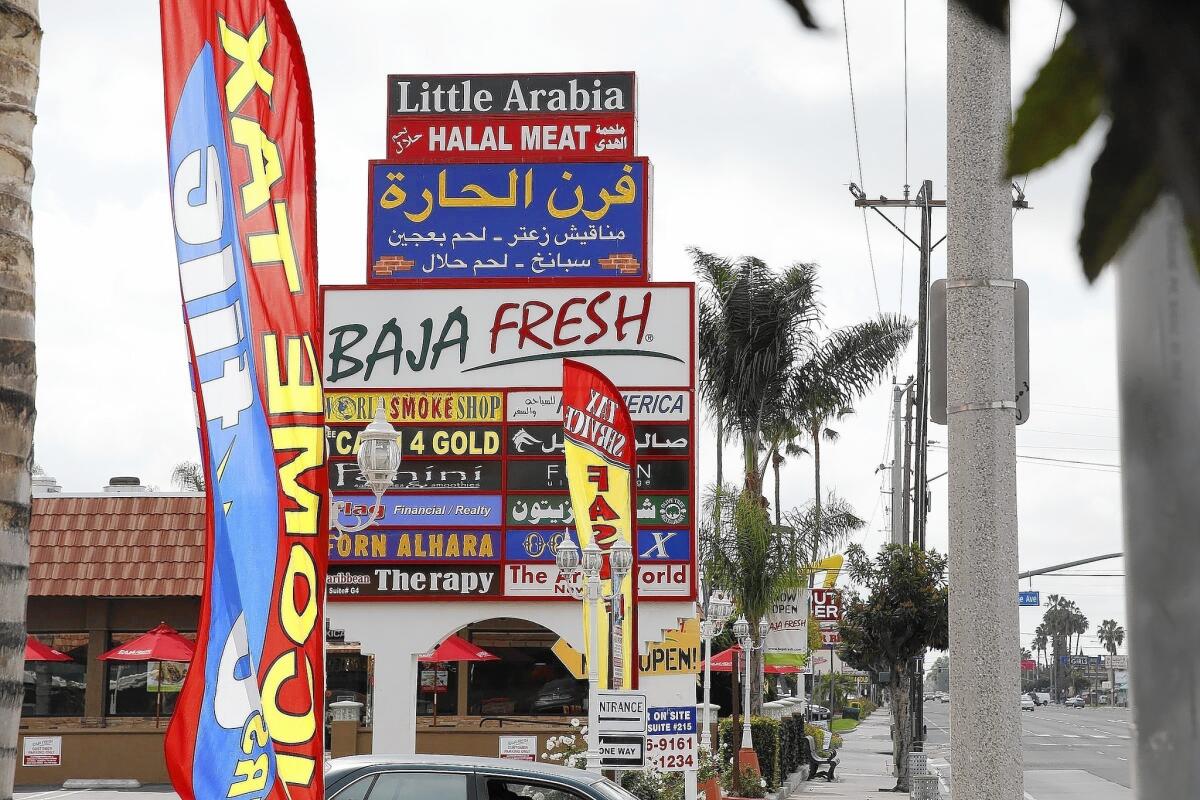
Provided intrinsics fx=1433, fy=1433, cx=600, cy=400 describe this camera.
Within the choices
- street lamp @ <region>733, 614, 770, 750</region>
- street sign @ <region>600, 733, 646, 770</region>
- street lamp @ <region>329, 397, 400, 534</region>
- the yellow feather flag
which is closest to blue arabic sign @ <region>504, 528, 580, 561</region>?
the yellow feather flag

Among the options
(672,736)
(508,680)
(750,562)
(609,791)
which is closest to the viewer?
(609,791)

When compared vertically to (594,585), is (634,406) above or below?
above

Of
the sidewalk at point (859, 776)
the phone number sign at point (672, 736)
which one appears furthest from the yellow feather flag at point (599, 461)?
the sidewalk at point (859, 776)

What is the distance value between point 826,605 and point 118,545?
62.6 ft

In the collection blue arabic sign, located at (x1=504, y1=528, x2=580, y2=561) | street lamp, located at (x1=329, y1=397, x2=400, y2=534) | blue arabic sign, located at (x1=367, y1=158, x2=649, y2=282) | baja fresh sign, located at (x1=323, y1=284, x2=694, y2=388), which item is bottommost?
blue arabic sign, located at (x1=504, y1=528, x2=580, y2=561)

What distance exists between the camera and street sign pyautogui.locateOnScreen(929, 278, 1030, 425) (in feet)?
18.9

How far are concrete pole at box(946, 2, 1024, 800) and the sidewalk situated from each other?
22.2m

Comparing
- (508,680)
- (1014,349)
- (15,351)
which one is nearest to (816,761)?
(508,680)

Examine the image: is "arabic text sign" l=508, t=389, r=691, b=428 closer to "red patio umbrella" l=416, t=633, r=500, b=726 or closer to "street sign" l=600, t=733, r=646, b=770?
"street sign" l=600, t=733, r=646, b=770

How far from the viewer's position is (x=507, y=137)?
811 inches

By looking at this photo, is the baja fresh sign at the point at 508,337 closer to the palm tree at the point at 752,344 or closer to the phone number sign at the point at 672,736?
the phone number sign at the point at 672,736

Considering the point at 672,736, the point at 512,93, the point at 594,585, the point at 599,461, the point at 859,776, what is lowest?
the point at 859,776

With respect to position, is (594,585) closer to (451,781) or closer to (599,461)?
(599,461)

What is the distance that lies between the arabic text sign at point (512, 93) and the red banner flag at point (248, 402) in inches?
521
